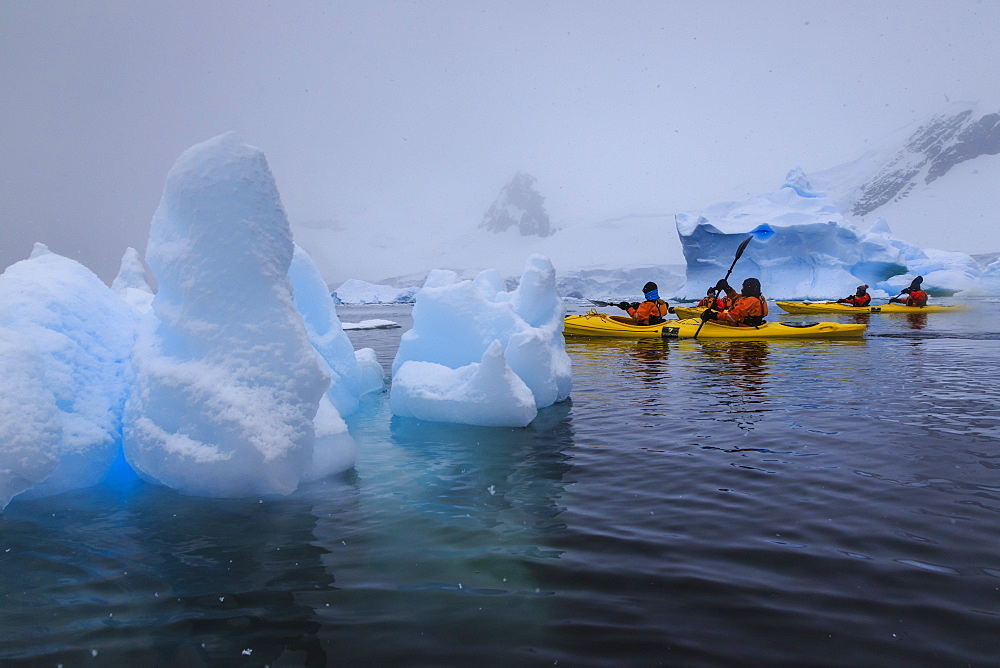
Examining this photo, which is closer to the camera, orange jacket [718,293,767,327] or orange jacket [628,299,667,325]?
orange jacket [718,293,767,327]

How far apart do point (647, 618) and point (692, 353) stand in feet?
40.2

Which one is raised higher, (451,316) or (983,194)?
(983,194)

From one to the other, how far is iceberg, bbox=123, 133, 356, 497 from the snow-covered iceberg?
39253 mm

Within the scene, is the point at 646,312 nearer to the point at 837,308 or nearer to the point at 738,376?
the point at 738,376

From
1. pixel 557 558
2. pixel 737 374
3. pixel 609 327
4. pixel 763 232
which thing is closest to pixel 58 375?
pixel 557 558

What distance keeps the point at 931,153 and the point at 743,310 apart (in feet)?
384

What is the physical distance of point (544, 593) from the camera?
3.23 m

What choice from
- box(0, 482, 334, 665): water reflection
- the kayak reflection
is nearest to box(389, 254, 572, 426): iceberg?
the kayak reflection

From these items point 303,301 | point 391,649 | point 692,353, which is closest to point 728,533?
point 391,649

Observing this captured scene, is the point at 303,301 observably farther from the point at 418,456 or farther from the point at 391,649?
the point at 391,649

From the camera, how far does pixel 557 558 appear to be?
3658 mm

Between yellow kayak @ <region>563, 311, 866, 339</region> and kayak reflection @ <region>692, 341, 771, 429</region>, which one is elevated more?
yellow kayak @ <region>563, 311, 866, 339</region>

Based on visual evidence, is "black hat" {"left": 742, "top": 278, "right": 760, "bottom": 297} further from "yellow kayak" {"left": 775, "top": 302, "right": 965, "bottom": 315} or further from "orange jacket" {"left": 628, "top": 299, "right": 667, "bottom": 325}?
"yellow kayak" {"left": 775, "top": 302, "right": 965, "bottom": 315}

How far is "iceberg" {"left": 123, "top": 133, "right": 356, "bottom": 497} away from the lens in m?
4.60
